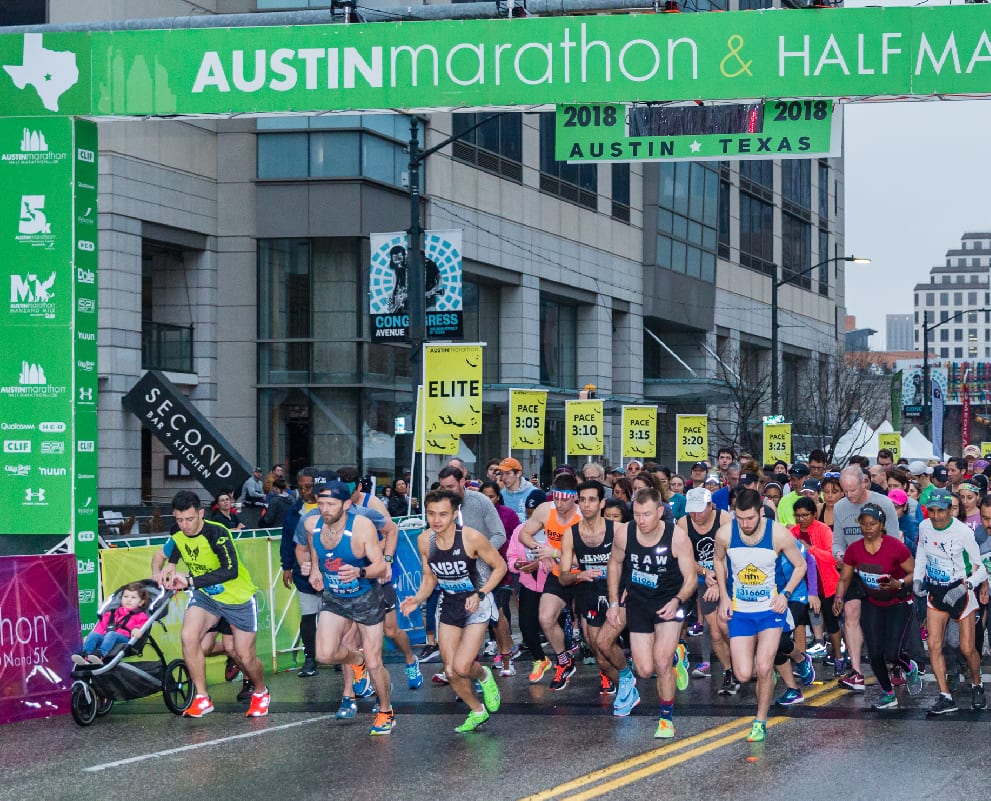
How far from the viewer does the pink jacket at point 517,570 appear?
1366 centimetres

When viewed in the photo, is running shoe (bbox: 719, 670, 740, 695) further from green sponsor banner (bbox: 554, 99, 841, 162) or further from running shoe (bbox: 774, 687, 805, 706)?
green sponsor banner (bbox: 554, 99, 841, 162)

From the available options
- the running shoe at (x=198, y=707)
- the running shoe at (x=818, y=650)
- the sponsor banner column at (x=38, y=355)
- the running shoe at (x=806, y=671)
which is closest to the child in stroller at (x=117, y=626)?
the running shoe at (x=198, y=707)

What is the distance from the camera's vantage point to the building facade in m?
28.4

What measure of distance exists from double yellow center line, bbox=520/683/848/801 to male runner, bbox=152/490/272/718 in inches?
138

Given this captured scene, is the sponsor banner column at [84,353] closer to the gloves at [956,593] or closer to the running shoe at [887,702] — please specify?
the running shoe at [887,702]

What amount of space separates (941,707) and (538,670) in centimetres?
378

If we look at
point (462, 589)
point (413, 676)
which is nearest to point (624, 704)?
point (462, 589)

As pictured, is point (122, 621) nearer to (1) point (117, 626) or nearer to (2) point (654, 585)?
(1) point (117, 626)

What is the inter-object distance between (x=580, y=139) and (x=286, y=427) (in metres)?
19.1

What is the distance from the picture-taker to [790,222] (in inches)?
2379

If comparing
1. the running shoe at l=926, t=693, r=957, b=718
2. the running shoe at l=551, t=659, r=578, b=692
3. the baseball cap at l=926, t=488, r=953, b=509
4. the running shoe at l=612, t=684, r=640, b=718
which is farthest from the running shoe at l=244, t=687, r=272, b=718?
the baseball cap at l=926, t=488, r=953, b=509

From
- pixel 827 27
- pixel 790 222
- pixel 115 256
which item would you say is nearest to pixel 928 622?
pixel 827 27

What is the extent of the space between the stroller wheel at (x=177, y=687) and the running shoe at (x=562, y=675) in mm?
3208

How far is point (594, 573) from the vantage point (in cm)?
1217
